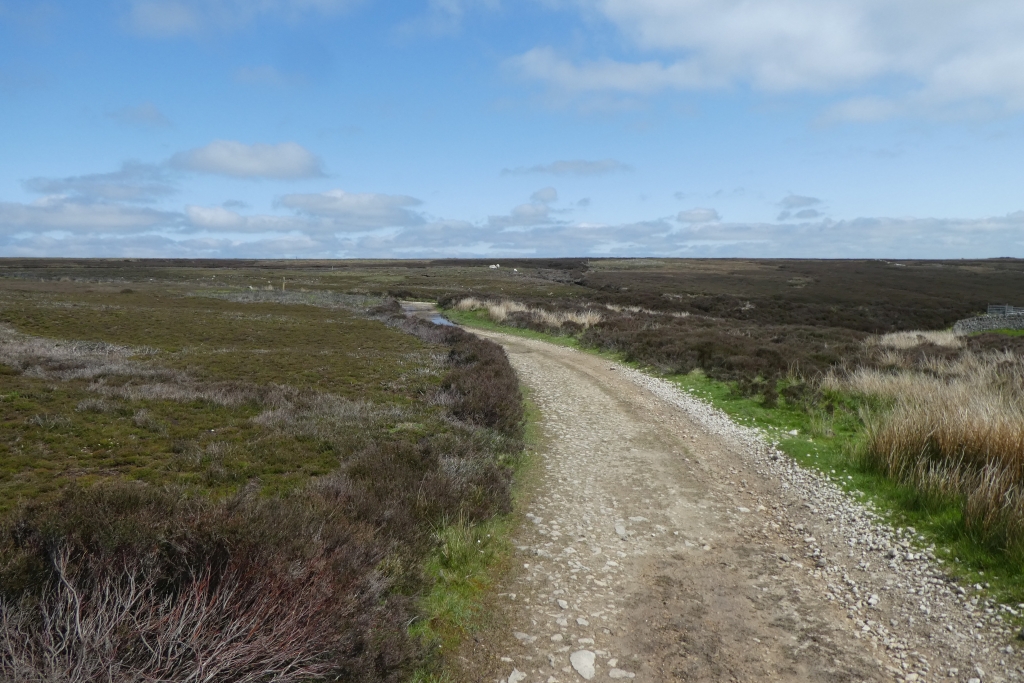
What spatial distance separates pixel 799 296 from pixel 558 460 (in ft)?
189

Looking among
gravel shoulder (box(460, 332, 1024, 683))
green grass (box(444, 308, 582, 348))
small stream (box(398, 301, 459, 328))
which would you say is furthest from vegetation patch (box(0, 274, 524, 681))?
small stream (box(398, 301, 459, 328))

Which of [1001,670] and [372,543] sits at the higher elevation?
[372,543]

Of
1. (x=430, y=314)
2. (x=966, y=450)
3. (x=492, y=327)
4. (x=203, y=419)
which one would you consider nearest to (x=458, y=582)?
(x=966, y=450)

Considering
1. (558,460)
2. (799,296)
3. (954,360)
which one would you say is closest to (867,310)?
(799,296)

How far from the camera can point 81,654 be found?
2.89 metres

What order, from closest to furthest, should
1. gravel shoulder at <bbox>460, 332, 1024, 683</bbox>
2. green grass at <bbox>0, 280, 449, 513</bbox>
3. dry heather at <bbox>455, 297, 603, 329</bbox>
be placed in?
gravel shoulder at <bbox>460, 332, 1024, 683</bbox> < green grass at <bbox>0, 280, 449, 513</bbox> < dry heather at <bbox>455, 297, 603, 329</bbox>

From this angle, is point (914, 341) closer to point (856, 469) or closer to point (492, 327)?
point (492, 327)

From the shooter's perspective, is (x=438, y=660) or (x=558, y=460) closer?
(x=438, y=660)

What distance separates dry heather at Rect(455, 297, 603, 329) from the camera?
30.7 metres

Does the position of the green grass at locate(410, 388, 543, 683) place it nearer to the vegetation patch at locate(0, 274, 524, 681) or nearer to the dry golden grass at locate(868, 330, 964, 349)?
the vegetation patch at locate(0, 274, 524, 681)

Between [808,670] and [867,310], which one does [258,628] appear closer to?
[808,670]

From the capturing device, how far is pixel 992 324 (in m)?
36.5

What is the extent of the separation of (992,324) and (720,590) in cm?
4297

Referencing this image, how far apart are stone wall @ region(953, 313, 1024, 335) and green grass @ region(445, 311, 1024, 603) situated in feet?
94.8
